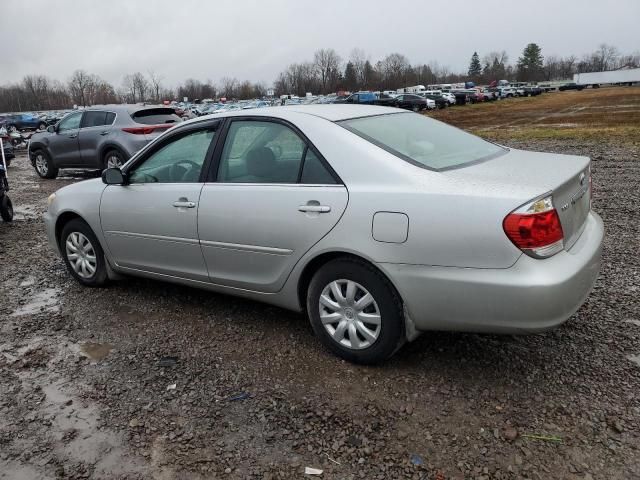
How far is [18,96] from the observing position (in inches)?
4289

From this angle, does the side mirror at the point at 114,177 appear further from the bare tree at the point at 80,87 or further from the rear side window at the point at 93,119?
the bare tree at the point at 80,87

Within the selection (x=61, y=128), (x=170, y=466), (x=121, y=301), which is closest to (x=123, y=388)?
(x=170, y=466)

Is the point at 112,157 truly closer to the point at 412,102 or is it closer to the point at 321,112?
the point at 321,112

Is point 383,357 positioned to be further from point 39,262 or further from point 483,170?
point 39,262

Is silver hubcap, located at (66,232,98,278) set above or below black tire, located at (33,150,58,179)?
below

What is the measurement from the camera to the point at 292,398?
10.4ft

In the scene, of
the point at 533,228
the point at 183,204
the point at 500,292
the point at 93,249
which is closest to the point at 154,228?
the point at 183,204

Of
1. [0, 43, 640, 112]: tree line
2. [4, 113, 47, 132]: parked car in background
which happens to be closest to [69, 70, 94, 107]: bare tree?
[0, 43, 640, 112]: tree line

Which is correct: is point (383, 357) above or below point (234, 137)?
below

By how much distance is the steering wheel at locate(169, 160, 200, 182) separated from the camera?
415cm

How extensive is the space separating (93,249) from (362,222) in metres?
2.89

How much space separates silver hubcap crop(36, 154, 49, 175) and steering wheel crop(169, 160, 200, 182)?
426 inches

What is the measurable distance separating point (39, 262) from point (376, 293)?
4.51 metres

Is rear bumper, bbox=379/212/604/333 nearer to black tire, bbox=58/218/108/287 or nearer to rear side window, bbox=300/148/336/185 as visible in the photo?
rear side window, bbox=300/148/336/185
